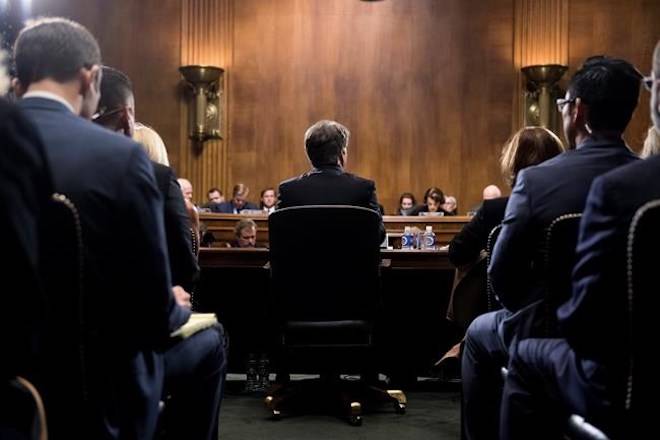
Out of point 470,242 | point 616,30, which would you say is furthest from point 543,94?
point 470,242

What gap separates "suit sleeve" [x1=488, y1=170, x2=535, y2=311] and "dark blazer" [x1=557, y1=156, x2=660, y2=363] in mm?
585

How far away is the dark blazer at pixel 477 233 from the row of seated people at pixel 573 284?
24 centimetres

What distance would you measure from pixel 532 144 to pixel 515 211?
38.0 inches

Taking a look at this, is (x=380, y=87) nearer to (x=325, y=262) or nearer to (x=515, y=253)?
(x=325, y=262)

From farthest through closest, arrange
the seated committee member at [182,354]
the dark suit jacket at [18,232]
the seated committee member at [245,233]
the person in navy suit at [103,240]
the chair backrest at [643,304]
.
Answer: the seated committee member at [245,233] → the seated committee member at [182,354] → the person in navy suit at [103,240] → the chair backrest at [643,304] → the dark suit jacket at [18,232]

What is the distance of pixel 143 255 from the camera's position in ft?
6.96

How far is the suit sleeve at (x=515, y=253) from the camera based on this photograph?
2.72 metres

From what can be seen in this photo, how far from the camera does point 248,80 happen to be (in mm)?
12352

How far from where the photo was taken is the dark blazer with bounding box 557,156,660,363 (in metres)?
1.99

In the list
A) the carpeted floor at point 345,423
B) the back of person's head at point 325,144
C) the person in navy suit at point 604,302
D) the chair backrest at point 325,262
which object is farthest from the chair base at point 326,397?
the person in navy suit at point 604,302

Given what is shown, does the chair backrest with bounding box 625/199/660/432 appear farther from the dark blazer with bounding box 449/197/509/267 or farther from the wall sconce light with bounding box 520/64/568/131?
the wall sconce light with bounding box 520/64/568/131

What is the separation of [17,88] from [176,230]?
879 mm

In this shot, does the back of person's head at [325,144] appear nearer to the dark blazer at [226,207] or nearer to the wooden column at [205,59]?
the dark blazer at [226,207]

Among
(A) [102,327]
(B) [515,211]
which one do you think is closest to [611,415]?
(B) [515,211]
